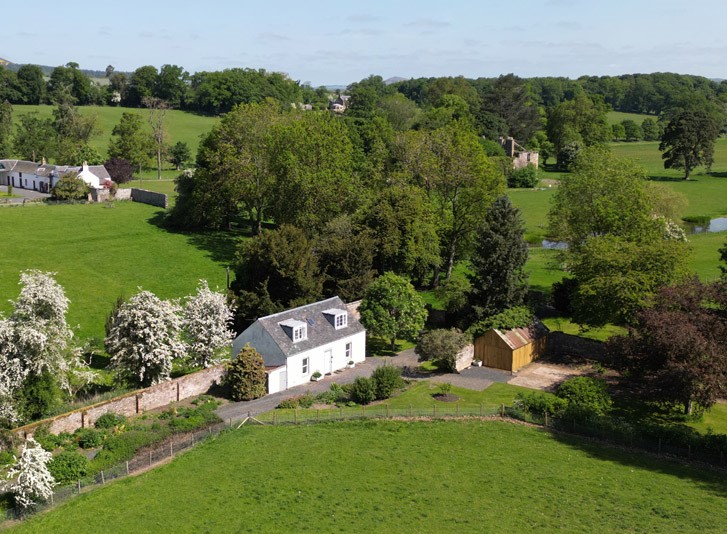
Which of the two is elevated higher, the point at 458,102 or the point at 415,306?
the point at 458,102

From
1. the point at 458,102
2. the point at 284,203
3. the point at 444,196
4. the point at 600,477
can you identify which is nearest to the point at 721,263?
the point at 444,196

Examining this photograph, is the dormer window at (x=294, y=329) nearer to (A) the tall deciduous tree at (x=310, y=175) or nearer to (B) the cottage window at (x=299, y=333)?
(B) the cottage window at (x=299, y=333)

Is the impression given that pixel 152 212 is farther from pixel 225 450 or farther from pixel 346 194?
pixel 225 450

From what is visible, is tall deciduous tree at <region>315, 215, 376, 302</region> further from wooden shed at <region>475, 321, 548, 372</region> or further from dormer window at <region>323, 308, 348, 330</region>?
wooden shed at <region>475, 321, 548, 372</region>

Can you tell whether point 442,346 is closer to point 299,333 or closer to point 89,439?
point 299,333

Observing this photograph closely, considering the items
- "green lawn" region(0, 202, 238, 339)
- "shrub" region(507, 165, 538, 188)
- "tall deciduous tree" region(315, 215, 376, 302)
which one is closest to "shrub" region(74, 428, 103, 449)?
"green lawn" region(0, 202, 238, 339)

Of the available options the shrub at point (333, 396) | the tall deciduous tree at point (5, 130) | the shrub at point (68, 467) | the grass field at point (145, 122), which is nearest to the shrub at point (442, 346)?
the shrub at point (333, 396)
